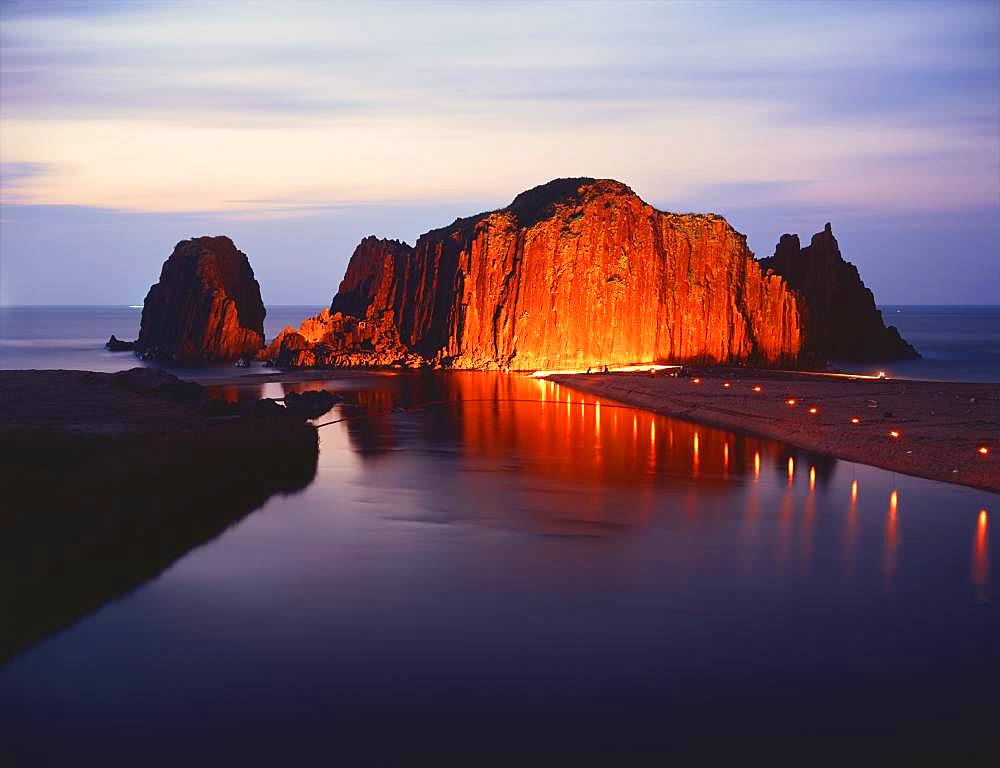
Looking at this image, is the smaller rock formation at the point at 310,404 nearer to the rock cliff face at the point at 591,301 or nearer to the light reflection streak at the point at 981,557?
the light reflection streak at the point at 981,557

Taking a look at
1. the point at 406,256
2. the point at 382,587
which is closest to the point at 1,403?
the point at 382,587

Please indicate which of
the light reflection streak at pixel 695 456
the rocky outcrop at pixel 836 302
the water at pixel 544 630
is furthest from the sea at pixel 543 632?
the rocky outcrop at pixel 836 302

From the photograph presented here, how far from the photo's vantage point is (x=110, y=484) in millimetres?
27969

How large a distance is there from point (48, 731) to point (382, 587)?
9140mm

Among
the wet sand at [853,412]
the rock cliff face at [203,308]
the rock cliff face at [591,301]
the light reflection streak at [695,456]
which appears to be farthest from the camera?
the rock cliff face at [203,308]

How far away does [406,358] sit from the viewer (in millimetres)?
105688

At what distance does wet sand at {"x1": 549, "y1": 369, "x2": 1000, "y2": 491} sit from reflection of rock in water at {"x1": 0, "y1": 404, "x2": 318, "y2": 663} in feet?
75.0

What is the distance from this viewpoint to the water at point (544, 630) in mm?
15898

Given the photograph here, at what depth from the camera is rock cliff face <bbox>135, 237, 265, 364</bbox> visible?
118375mm

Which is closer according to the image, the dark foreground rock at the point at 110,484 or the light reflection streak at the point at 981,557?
the dark foreground rock at the point at 110,484

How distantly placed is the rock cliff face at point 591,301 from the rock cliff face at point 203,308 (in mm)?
11972

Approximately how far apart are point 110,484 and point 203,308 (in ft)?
317

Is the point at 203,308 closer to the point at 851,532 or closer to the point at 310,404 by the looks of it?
the point at 310,404

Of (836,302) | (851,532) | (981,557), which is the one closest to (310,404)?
(851,532)
